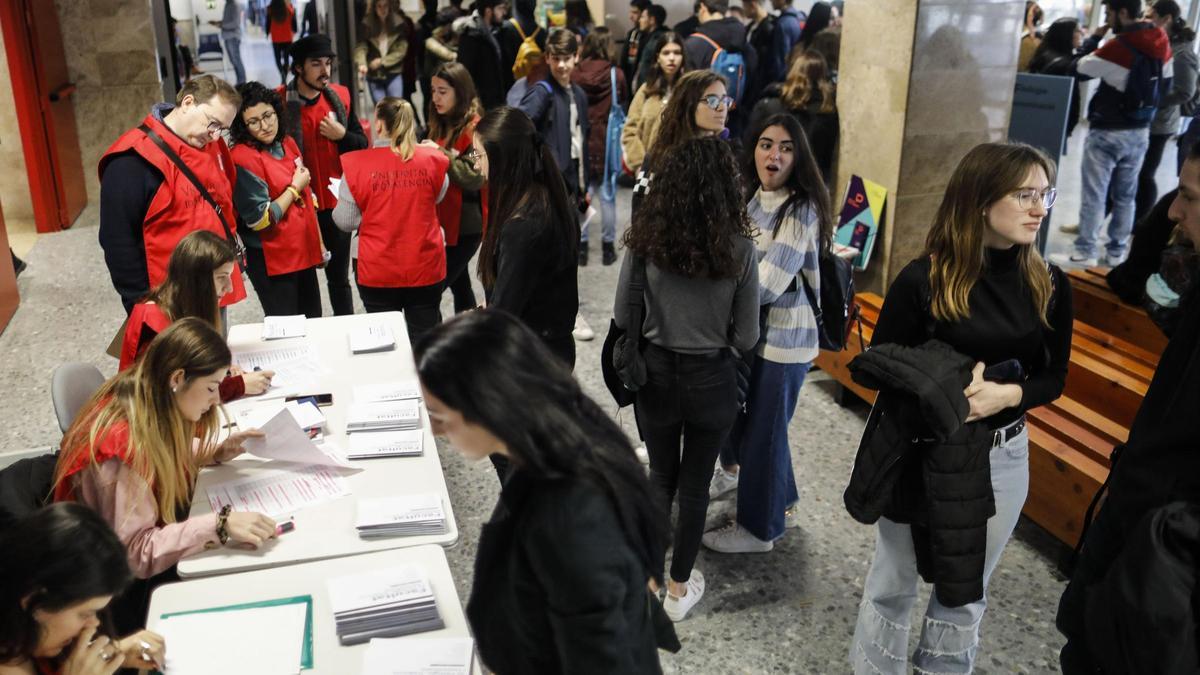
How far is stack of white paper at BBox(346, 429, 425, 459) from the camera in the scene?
287cm

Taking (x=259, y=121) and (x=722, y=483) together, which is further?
(x=259, y=121)

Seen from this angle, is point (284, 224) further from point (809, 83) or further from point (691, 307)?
point (809, 83)

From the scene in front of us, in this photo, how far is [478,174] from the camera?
466 cm

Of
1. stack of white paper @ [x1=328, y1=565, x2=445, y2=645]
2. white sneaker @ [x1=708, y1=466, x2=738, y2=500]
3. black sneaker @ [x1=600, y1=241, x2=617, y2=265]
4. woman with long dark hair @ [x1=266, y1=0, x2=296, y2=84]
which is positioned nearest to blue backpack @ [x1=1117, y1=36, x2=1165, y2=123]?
black sneaker @ [x1=600, y1=241, x2=617, y2=265]

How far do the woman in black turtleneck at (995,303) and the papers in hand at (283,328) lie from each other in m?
2.24

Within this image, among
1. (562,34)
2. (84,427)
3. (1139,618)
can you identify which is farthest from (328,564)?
(562,34)

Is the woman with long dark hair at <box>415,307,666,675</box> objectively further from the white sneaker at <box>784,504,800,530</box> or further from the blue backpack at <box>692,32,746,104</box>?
the blue backpack at <box>692,32,746,104</box>

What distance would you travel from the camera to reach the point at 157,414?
97.0 inches

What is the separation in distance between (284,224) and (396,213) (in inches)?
22.1

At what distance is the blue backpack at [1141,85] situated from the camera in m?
6.57

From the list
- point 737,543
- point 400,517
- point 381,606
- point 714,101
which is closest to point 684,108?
point 714,101

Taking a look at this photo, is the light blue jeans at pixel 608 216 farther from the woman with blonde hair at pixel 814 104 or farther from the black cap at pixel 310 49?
the black cap at pixel 310 49

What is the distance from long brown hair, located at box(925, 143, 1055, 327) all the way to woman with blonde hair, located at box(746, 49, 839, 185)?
3.08 m

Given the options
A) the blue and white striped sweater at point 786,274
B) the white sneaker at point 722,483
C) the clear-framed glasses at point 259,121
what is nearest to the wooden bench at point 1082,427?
the blue and white striped sweater at point 786,274
